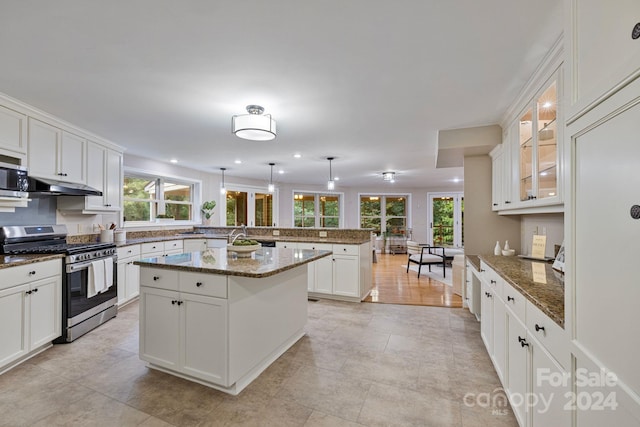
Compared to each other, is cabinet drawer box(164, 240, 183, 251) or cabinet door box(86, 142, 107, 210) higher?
cabinet door box(86, 142, 107, 210)

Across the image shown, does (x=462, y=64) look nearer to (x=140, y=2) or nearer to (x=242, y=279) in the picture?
(x=140, y=2)

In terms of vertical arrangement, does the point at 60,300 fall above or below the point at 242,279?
below

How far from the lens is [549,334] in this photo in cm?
127

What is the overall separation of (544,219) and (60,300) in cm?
488

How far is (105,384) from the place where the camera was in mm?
2131

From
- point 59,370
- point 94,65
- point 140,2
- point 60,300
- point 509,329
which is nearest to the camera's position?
point 140,2

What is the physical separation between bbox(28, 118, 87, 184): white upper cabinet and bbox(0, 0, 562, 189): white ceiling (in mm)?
231

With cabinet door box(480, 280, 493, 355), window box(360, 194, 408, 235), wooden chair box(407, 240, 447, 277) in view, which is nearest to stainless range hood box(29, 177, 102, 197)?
cabinet door box(480, 280, 493, 355)

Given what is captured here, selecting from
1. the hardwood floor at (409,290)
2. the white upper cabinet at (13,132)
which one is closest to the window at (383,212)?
the hardwood floor at (409,290)

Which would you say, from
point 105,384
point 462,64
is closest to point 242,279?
point 105,384

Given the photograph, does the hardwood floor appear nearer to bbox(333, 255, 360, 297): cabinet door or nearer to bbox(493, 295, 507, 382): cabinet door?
bbox(333, 255, 360, 297): cabinet door

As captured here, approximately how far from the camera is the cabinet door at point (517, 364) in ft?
5.11

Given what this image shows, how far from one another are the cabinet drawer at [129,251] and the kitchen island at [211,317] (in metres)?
2.06

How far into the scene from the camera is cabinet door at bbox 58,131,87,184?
131 inches
